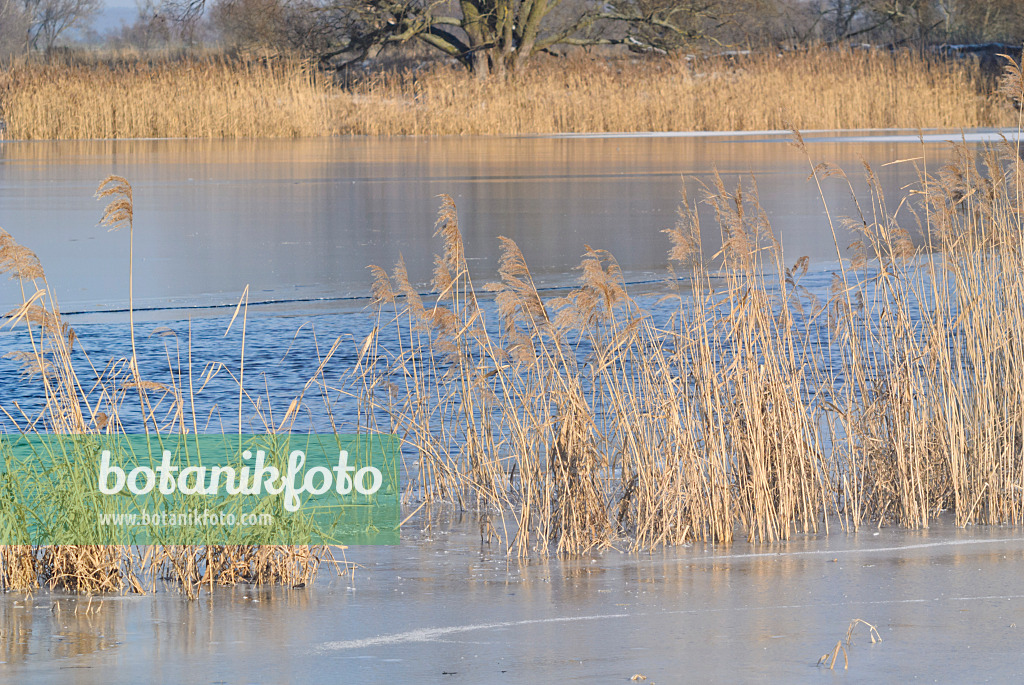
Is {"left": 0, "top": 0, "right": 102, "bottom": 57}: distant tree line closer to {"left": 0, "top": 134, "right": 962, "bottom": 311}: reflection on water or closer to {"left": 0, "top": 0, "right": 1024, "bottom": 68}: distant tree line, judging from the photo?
{"left": 0, "top": 0, "right": 1024, "bottom": 68}: distant tree line

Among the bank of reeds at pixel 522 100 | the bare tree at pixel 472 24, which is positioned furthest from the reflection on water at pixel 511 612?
the bare tree at pixel 472 24

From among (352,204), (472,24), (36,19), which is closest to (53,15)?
(36,19)

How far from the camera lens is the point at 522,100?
2527 cm

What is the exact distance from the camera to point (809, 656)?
3.12m

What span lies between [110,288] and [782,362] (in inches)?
222

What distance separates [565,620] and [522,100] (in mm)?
22345

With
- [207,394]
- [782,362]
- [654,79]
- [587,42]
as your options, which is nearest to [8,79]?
[654,79]

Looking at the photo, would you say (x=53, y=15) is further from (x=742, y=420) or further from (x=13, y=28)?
(x=742, y=420)

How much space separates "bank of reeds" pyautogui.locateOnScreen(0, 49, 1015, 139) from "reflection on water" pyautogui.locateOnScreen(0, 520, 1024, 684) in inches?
801

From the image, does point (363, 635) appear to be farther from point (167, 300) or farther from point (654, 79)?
point (654, 79)

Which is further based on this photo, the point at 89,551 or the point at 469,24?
the point at 469,24

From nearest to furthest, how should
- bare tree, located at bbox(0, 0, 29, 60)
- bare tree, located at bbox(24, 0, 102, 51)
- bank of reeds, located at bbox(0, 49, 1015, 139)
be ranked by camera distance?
1. bank of reeds, located at bbox(0, 49, 1015, 139)
2. bare tree, located at bbox(0, 0, 29, 60)
3. bare tree, located at bbox(24, 0, 102, 51)

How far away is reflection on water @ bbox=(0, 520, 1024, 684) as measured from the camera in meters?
3.05

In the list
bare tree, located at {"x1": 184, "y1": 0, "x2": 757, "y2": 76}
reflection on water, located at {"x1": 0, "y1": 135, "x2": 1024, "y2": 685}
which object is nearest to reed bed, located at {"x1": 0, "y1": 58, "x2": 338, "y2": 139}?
bare tree, located at {"x1": 184, "y1": 0, "x2": 757, "y2": 76}
